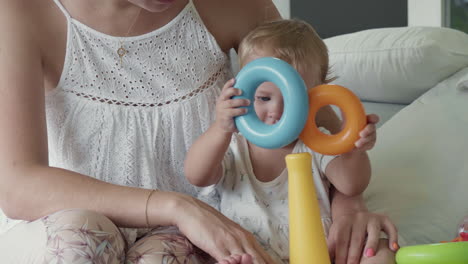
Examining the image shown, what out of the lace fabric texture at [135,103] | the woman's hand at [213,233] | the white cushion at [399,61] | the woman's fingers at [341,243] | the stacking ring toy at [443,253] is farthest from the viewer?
the white cushion at [399,61]

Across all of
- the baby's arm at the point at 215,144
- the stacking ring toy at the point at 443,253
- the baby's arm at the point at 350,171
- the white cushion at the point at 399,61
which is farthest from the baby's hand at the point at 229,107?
the white cushion at the point at 399,61

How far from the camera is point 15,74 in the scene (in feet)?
3.81

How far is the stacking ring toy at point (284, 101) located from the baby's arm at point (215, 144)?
27mm

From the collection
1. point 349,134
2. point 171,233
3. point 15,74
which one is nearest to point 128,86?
point 15,74

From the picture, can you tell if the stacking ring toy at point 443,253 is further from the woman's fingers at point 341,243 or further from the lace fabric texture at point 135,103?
the lace fabric texture at point 135,103

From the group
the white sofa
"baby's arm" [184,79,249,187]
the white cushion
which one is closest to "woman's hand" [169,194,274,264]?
"baby's arm" [184,79,249,187]

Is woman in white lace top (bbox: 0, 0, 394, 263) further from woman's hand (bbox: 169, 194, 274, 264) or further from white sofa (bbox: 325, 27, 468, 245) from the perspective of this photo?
white sofa (bbox: 325, 27, 468, 245)

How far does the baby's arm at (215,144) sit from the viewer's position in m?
1.06

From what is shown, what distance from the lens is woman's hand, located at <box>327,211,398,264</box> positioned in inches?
43.7

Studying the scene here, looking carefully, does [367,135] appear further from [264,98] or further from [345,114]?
[264,98]

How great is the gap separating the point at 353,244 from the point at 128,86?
522 millimetres

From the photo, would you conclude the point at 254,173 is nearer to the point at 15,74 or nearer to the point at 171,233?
the point at 171,233

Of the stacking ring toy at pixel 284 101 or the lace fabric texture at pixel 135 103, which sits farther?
the lace fabric texture at pixel 135 103

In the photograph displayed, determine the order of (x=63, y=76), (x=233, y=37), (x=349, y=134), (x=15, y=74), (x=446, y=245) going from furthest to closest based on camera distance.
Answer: (x=233, y=37) → (x=63, y=76) → (x=15, y=74) → (x=349, y=134) → (x=446, y=245)
